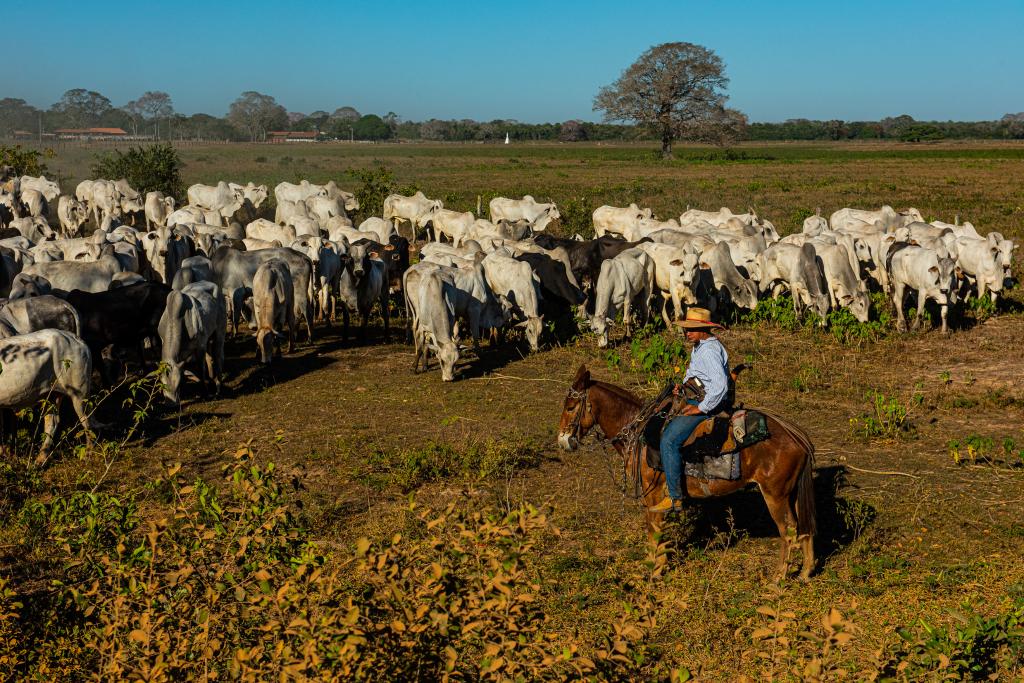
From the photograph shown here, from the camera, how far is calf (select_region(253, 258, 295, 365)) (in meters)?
15.5

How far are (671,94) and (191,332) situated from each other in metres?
71.7

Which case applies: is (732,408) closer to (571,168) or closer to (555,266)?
(555,266)

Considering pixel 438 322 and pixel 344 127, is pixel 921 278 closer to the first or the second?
pixel 438 322

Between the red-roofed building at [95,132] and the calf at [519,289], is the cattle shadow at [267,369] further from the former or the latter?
the red-roofed building at [95,132]

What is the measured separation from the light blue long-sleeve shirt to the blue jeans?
0.50 ft

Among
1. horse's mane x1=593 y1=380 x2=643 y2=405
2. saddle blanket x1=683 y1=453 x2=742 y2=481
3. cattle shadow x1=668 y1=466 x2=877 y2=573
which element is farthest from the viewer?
cattle shadow x1=668 y1=466 x2=877 y2=573

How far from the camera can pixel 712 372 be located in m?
8.12

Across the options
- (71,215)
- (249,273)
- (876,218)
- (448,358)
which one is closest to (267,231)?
(249,273)

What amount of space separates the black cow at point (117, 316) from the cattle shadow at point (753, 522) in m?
8.48

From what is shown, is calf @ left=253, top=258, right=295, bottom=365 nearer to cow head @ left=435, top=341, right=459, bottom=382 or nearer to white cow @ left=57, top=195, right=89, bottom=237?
cow head @ left=435, top=341, right=459, bottom=382

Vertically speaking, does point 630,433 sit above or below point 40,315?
below

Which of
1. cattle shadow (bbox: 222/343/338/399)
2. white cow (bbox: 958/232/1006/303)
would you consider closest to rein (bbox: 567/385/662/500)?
cattle shadow (bbox: 222/343/338/399)

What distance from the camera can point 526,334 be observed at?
55.9 feet

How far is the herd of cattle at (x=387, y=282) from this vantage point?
13391 millimetres
